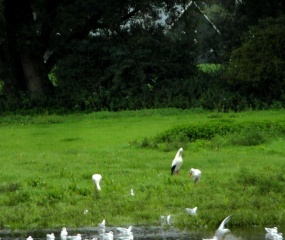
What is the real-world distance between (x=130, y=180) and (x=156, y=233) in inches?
169

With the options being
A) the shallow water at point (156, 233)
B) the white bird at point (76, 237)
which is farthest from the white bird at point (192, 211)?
the white bird at point (76, 237)

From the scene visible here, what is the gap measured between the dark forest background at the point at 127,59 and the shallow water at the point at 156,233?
60.9ft

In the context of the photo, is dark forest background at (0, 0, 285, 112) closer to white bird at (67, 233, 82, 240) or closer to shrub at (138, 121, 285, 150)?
shrub at (138, 121, 285, 150)

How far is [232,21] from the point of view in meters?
41.5

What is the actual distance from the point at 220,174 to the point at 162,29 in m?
19.2

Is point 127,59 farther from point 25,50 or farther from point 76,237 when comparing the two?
point 76,237

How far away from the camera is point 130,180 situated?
1767cm

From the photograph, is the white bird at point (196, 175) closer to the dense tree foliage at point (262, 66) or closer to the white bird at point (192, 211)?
the white bird at point (192, 211)

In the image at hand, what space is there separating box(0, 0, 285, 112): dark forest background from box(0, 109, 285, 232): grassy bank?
233 inches

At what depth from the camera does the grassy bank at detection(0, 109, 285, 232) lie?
14.5m

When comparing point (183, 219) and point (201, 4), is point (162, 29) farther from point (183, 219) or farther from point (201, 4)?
point (183, 219)

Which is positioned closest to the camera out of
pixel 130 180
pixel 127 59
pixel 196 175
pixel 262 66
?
pixel 196 175

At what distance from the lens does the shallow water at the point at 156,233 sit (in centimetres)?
1306

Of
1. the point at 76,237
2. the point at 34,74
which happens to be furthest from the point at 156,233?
the point at 34,74
